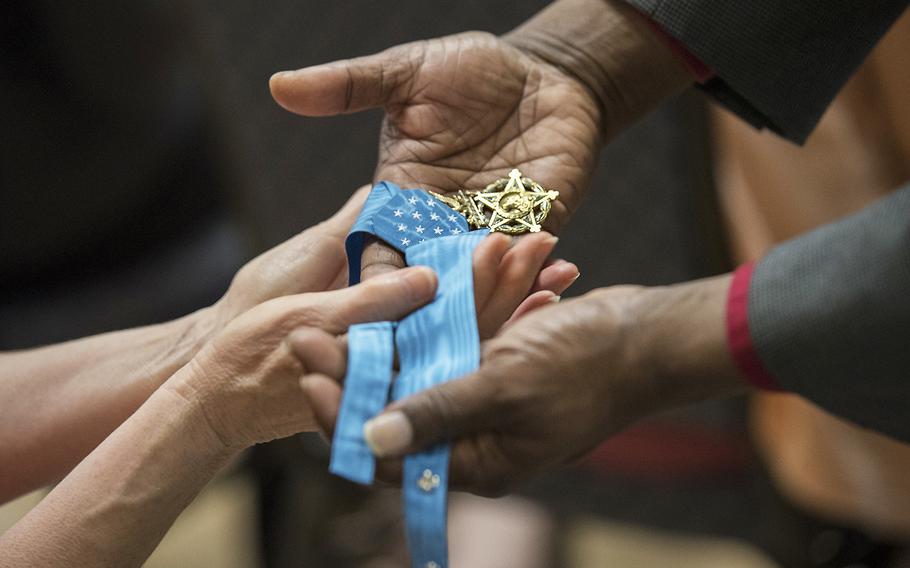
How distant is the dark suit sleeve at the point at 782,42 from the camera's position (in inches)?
51.5

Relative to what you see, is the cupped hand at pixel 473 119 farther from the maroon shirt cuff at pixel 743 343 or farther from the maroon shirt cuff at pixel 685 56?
the maroon shirt cuff at pixel 743 343

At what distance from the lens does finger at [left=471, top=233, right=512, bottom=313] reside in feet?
3.38

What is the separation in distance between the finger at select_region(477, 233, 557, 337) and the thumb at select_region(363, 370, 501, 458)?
0.19 metres

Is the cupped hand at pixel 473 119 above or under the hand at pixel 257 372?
above

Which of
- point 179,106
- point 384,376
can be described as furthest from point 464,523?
point 384,376

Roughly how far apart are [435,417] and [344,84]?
1.66 ft

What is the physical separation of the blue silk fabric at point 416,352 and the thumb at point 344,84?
0.13m

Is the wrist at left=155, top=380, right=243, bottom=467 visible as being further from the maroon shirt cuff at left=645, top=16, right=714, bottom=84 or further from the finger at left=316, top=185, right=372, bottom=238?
the maroon shirt cuff at left=645, top=16, right=714, bottom=84

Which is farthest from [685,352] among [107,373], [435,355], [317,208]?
[317,208]

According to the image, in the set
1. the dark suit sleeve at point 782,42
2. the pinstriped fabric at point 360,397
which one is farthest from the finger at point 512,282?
the dark suit sleeve at point 782,42

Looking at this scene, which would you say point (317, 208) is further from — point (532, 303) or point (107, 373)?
point (532, 303)

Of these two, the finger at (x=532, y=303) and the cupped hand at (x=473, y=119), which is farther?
the cupped hand at (x=473, y=119)

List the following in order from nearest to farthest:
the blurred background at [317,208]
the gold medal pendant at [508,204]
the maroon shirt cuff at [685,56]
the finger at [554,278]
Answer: the finger at [554,278]
the gold medal pendant at [508,204]
the maroon shirt cuff at [685,56]
the blurred background at [317,208]

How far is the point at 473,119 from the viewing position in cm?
133
